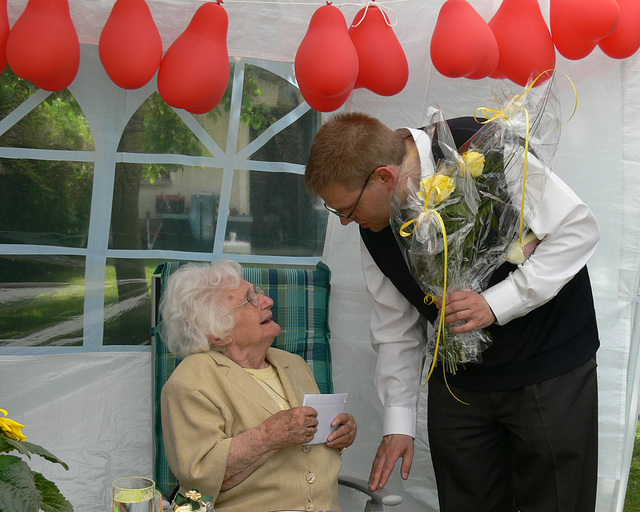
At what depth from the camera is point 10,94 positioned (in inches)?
116

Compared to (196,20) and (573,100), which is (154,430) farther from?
(573,100)

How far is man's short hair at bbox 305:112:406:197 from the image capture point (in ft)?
6.92

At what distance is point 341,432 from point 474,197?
989 mm

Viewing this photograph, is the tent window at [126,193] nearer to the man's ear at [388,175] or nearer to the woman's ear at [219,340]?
the woman's ear at [219,340]

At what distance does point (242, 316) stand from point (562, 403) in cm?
109

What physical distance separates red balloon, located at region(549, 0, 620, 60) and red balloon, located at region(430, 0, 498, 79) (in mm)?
241

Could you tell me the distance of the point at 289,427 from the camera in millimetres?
2293

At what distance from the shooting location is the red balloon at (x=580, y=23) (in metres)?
2.63

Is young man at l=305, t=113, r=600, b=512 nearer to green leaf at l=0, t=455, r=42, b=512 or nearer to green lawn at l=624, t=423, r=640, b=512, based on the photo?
green leaf at l=0, t=455, r=42, b=512

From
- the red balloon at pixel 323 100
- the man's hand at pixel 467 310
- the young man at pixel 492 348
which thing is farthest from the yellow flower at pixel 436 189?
the red balloon at pixel 323 100

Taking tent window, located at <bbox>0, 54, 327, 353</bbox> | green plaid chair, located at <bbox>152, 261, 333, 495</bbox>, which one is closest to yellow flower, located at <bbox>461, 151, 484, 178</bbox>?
green plaid chair, located at <bbox>152, 261, 333, 495</bbox>

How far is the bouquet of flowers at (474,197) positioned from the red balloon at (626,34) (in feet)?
3.01

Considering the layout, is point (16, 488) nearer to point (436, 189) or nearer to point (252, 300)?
point (436, 189)

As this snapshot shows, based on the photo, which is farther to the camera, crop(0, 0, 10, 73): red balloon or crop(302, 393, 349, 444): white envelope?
crop(0, 0, 10, 73): red balloon
